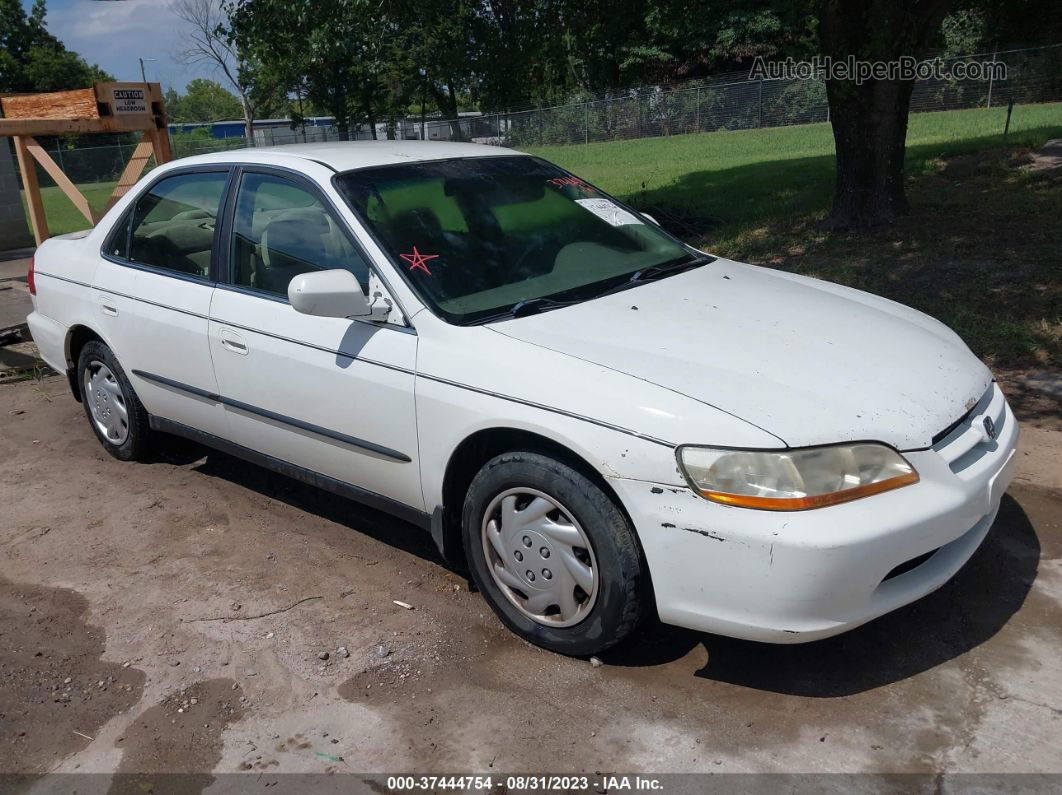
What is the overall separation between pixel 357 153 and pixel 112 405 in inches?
83.4

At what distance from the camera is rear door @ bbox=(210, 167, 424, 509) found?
138 inches

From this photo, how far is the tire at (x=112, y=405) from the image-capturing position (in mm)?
4922

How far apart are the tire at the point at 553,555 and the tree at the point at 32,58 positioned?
60555 millimetres

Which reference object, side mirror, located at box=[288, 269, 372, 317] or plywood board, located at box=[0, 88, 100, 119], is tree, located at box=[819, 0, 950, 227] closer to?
side mirror, located at box=[288, 269, 372, 317]

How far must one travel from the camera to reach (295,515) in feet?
15.0

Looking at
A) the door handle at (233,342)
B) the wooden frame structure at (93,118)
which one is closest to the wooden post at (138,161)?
the wooden frame structure at (93,118)

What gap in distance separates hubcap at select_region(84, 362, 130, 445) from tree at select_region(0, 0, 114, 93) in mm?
57769

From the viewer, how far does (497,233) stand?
12.8 feet

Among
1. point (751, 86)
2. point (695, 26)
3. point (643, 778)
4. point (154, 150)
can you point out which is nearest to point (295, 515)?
point (643, 778)

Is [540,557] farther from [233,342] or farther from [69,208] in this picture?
[69,208]

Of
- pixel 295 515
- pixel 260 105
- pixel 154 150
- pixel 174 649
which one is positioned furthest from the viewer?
pixel 260 105

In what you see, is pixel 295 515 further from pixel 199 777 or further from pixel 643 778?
pixel 643 778

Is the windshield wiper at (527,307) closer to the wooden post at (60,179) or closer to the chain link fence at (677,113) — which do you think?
the wooden post at (60,179)

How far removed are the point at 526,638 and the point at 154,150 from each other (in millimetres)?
7319
